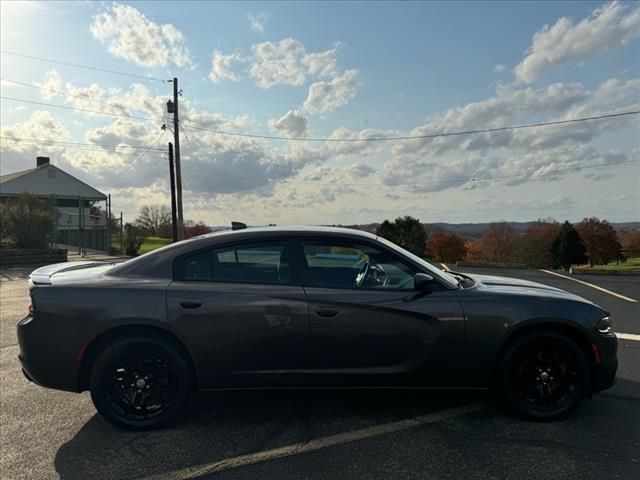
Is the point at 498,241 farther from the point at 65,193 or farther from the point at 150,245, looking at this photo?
the point at 65,193

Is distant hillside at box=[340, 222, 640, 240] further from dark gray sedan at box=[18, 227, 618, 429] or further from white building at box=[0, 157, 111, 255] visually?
dark gray sedan at box=[18, 227, 618, 429]

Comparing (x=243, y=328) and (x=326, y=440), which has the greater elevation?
(x=243, y=328)

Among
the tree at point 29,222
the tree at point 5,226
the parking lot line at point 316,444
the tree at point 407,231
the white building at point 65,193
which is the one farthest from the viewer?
the tree at point 407,231

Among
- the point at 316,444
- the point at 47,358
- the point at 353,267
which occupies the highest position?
the point at 353,267

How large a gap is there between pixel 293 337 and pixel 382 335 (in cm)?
66

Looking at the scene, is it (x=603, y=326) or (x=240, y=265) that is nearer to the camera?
(x=603, y=326)

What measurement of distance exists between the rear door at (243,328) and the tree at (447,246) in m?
56.7

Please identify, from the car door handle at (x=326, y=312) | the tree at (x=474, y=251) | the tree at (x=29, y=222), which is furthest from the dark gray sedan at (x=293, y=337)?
the tree at (x=474, y=251)

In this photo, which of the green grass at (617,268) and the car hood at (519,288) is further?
the green grass at (617,268)

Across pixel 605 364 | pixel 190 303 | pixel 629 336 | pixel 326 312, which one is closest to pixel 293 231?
Result: pixel 326 312

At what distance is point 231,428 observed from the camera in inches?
134

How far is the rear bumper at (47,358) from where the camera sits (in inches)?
131

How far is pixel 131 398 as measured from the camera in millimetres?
3412

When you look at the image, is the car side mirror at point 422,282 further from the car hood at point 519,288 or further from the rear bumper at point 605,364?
the rear bumper at point 605,364
